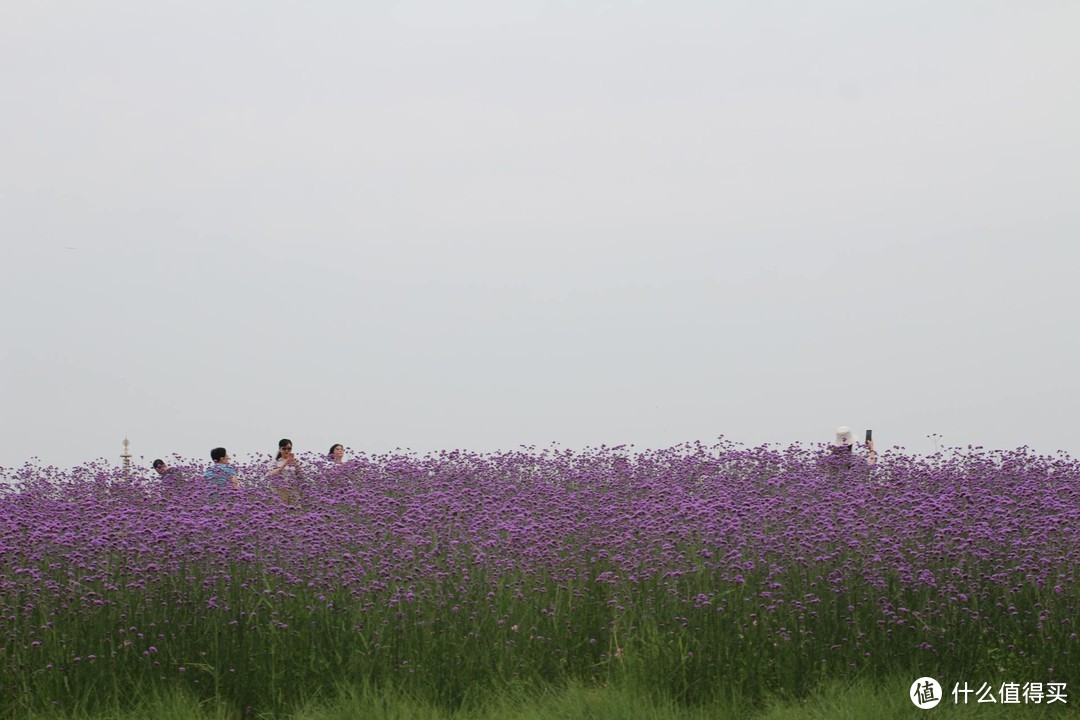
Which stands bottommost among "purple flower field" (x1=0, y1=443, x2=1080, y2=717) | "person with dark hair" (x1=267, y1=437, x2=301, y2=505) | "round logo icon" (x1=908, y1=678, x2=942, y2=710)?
"round logo icon" (x1=908, y1=678, x2=942, y2=710)

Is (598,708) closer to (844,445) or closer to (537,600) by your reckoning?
(537,600)

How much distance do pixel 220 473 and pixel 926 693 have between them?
9.30 meters

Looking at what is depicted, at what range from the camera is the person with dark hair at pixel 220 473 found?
13514mm

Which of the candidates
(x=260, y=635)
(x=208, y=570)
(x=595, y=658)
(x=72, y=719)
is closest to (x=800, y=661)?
(x=595, y=658)

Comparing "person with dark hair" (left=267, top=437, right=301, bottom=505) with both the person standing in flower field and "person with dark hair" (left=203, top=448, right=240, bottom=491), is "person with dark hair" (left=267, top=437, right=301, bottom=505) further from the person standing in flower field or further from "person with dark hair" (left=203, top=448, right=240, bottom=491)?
the person standing in flower field

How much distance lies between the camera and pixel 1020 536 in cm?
923

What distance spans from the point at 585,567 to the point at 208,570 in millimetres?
2745

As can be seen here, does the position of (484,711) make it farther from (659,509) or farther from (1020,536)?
(1020,536)

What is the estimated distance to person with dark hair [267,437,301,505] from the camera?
523 inches

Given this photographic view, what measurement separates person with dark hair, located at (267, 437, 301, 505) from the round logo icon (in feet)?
24.3

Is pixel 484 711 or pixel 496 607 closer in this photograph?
pixel 484 711

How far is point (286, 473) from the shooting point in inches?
566

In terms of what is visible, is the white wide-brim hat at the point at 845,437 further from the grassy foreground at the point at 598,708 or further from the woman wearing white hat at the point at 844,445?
the grassy foreground at the point at 598,708

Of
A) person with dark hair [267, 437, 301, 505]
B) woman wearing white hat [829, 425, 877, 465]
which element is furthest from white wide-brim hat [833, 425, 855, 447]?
person with dark hair [267, 437, 301, 505]
